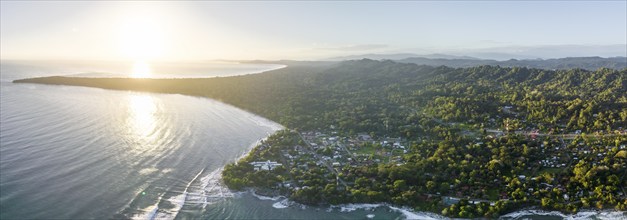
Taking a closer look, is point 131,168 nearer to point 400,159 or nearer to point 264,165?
point 264,165

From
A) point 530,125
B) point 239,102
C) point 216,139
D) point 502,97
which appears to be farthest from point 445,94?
point 216,139

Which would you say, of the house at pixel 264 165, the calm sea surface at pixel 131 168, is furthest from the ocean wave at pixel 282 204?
the house at pixel 264 165

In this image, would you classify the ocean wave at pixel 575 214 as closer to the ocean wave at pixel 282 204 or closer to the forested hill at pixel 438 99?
the ocean wave at pixel 282 204

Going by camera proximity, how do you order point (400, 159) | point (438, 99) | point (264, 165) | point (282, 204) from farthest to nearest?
point (438, 99) < point (400, 159) < point (264, 165) < point (282, 204)

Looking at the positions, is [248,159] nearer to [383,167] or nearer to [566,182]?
[383,167]

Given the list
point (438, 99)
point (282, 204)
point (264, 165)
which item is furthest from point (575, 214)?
point (438, 99)

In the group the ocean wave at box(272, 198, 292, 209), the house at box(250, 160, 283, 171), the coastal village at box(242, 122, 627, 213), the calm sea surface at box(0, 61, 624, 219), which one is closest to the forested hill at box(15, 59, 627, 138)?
the coastal village at box(242, 122, 627, 213)
